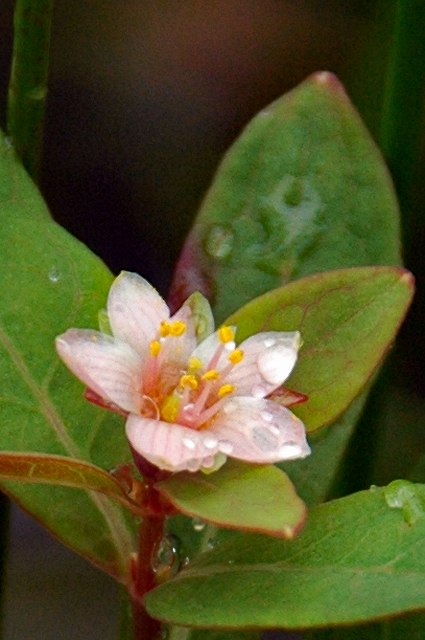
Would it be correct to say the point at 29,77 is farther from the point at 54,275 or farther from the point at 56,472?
the point at 56,472

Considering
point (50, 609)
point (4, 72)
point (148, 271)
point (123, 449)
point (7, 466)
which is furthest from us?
point (4, 72)

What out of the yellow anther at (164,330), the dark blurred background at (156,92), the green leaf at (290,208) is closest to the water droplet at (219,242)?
the green leaf at (290,208)

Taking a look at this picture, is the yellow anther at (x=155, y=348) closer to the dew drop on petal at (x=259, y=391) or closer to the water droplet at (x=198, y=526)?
the dew drop on petal at (x=259, y=391)

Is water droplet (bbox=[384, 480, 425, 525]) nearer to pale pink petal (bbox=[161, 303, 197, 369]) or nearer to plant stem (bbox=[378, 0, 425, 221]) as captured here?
pale pink petal (bbox=[161, 303, 197, 369])

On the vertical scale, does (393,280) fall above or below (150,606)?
above

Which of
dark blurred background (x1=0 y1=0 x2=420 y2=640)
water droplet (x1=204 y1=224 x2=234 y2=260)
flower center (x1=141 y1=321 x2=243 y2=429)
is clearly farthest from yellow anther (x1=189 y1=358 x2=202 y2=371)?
dark blurred background (x1=0 y1=0 x2=420 y2=640)

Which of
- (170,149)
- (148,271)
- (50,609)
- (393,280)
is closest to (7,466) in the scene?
(393,280)

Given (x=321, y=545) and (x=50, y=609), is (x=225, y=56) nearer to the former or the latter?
(x=50, y=609)

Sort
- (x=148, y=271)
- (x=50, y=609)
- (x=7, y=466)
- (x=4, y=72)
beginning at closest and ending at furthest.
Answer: (x=7, y=466), (x=50, y=609), (x=148, y=271), (x=4, y=72)
